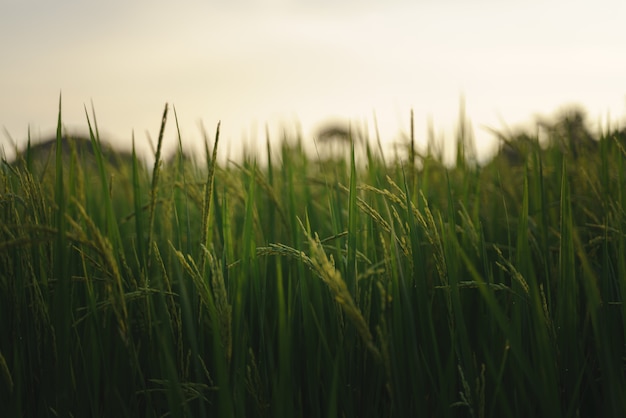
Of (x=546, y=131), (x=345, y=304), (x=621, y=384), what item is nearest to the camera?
(x=345, y=304)

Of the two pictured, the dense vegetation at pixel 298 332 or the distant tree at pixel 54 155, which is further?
the distant tree at pixel 54 155

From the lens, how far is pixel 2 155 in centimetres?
147

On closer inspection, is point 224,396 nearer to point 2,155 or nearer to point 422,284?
point 422,284

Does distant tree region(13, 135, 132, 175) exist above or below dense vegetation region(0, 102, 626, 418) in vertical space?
above

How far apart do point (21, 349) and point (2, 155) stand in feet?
1.85

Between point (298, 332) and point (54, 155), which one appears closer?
point (298, 332)

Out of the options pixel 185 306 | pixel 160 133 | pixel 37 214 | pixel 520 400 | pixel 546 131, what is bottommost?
pixel 520 400

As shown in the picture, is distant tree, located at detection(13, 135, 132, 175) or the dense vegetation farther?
distant tree, located at detection(13, 135, 132, 175)

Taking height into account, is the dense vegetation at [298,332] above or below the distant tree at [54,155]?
below

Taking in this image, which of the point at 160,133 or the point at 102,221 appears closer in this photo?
the point at 160,133

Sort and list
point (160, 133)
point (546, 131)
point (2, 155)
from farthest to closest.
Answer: point (546, 131)
point (2, 155)
point (160, 133)

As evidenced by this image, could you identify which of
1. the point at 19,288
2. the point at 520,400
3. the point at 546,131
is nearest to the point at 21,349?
the point at 19,288

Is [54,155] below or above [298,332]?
above

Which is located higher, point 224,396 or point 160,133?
point 160,133
